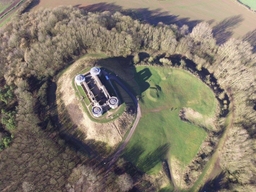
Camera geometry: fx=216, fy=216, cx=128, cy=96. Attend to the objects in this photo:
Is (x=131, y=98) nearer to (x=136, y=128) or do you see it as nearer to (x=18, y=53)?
(x=136, y=128)

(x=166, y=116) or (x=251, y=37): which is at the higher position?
(x=166, y=116)

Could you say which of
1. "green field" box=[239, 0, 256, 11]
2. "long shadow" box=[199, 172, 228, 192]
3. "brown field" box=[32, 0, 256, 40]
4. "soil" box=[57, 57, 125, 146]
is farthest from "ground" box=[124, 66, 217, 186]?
"green field" box=[239, 0, 256, 11]

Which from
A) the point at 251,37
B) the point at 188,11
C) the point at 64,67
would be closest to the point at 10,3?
the point at 64,67

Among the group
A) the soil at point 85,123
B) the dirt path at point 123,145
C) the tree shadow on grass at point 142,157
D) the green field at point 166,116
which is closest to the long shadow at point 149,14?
the green field at point 166,116

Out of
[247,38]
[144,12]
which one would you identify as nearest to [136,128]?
[144,12]

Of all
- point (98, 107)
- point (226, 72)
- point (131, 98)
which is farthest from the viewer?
point (226, 72)

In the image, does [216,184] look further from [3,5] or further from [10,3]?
[3,5]
